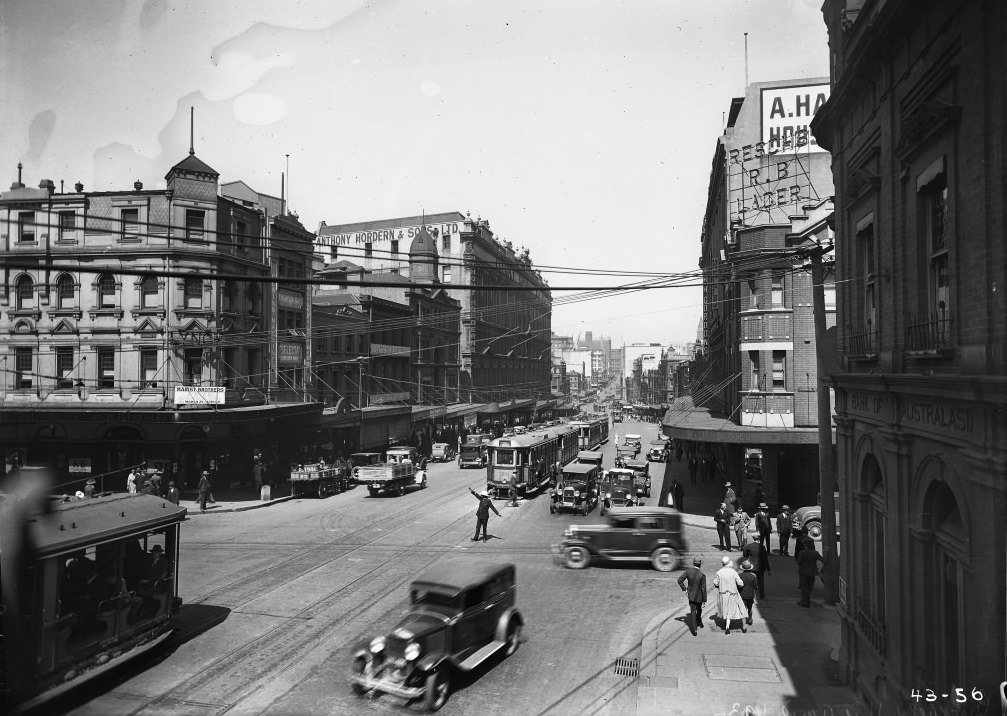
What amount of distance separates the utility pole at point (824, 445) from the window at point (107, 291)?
22.6 metres

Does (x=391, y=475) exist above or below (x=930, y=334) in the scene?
below

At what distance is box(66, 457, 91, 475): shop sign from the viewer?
23850mm

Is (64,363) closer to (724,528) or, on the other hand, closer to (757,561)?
(757,561)

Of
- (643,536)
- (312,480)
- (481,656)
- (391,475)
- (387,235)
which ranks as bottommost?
(312,480)

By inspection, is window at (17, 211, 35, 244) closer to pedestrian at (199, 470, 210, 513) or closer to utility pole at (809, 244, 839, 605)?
pedestrian at (199, 470, 210, 513)

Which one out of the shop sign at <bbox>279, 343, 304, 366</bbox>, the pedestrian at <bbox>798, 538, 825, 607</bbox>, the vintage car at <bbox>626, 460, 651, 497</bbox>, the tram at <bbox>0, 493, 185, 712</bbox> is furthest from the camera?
the vintage car at <bbox>626, 460, 651, 497</bbox>

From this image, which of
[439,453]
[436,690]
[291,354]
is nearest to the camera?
[436,690]

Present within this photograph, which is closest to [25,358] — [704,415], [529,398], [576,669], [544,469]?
[576,669]

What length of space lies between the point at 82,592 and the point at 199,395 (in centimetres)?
1541

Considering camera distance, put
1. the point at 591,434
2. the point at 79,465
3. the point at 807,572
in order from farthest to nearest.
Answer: the point at 591,434
the point at 79,465
the point at 807,572

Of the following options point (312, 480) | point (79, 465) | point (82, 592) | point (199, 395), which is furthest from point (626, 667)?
point (312, 480)

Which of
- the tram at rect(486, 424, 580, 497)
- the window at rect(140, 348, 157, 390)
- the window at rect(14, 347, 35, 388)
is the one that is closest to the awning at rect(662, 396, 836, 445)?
the tram at rect(486, 424, 580, 497)

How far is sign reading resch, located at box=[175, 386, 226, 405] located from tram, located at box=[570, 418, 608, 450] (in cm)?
2556

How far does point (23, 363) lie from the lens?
64.2ft
